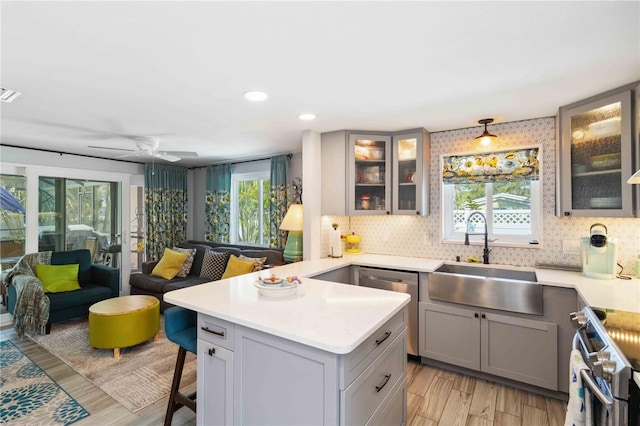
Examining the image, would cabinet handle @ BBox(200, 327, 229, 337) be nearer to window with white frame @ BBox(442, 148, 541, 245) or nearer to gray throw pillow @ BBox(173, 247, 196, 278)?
window with white frame @ BBox(442, 148, 541, 245)

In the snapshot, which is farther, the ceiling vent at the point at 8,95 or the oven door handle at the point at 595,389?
the ceiling vent at the point at 8,95

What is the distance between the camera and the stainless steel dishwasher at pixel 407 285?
293 centimetres

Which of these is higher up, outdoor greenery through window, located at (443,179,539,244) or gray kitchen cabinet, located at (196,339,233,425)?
outdoor greenery through window, located at (443,179,539,244)

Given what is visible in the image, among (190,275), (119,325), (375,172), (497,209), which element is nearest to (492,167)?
(497,209)

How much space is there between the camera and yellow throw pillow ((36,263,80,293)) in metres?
3.88

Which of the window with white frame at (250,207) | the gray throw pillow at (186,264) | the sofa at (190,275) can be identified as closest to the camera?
the sofa at (190,275)

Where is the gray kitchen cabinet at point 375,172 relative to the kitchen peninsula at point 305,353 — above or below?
above

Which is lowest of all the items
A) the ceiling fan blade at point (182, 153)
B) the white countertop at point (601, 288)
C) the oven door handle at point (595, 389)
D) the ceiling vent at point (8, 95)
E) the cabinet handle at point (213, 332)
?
the oven door handle at point (595, 389)

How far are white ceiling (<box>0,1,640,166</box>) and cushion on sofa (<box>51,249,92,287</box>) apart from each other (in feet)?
6.51

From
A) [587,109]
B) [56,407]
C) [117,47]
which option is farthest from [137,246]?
[587,109]

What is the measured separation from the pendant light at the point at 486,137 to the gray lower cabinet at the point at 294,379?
2.05 m

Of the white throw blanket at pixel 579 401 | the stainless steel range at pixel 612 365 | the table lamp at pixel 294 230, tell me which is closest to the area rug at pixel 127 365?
the table lamp at pixel 294 230

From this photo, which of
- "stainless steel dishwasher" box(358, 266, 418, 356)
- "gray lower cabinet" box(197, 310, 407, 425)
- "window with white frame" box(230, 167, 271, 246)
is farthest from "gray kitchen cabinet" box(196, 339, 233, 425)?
"window with white frame" box(230, 167, 271, 246)

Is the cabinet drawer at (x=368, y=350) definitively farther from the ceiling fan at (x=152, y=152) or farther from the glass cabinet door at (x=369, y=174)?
the ceiling fan at (x=152, y=152)
